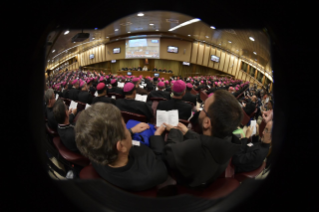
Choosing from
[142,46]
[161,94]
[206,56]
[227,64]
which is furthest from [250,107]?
[161,94]

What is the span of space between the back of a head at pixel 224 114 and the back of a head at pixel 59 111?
1.89 ft

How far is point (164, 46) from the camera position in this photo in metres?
0.68

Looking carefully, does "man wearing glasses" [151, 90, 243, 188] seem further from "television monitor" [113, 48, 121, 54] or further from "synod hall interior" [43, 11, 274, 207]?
"television monitor" [113, 48, 121, 54]

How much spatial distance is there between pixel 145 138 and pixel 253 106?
584 mm

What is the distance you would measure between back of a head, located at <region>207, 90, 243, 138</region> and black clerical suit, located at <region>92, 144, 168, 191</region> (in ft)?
1.00

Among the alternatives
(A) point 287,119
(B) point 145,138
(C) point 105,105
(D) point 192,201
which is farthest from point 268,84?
(B) point 145,138

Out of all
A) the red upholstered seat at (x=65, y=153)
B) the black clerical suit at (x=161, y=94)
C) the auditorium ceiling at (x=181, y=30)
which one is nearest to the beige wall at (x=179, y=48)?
the auditorium ceiling at (x=181, y=30)

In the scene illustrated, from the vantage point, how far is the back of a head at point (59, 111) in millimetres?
364

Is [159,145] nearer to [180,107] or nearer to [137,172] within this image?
[137,172]

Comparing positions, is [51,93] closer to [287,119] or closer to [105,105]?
[105,105]

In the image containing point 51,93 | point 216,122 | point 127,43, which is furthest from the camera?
point 127,43

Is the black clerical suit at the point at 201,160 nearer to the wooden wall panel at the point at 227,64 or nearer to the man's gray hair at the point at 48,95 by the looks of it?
the wooden wall panel at the point at 227,64

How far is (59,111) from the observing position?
37cm

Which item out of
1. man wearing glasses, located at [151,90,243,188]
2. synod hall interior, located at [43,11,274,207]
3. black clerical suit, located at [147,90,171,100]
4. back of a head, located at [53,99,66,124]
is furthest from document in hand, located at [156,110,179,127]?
black clerical suit, located at [147,90,171,100]
